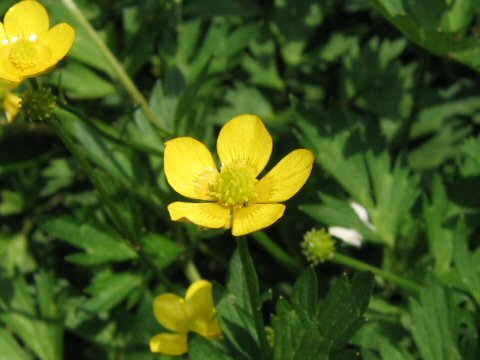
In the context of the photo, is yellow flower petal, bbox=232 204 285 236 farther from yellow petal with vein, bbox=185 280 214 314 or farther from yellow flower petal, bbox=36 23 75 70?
yellow flower petal, bbox=36 23 75 70

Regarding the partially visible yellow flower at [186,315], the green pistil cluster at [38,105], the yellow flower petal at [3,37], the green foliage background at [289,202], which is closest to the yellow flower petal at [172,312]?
the partially visible yellow flower at [186,315]

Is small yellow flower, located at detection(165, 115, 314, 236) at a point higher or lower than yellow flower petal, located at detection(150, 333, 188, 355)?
higher

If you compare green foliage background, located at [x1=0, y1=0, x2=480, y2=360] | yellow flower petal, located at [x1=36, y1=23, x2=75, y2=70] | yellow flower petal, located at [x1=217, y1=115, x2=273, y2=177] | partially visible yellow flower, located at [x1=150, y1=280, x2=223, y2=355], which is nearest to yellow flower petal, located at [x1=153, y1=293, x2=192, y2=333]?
partially visible yellow flower, located at [x1=150, y1=280, x2=223, y2=355]

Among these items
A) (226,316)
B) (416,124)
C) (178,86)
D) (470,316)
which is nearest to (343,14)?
(416,124)

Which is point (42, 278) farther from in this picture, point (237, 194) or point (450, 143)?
point (450, 143)

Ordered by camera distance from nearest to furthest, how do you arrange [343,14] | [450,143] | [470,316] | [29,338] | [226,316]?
[226,316], [470,316], [29,338], [450,143], [343,14]

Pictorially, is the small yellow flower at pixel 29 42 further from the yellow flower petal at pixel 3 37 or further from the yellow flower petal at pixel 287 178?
the yellow flower petal at pixel 287 178

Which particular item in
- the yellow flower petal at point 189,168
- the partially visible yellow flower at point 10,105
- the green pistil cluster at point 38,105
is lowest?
the yellow flower petal at point 189,168
